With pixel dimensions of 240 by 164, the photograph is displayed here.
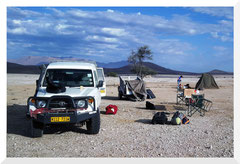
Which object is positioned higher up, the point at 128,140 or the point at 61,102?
the point at 61,102

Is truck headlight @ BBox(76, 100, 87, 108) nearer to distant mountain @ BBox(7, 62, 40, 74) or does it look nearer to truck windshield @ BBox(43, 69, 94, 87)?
truck windshield @ BBox(43, 69, 94, 87)

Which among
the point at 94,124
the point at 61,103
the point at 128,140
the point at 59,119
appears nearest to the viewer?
the point at 59,119

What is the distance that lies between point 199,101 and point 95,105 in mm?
5455

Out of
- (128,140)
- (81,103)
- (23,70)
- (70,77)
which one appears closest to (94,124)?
(81,103)

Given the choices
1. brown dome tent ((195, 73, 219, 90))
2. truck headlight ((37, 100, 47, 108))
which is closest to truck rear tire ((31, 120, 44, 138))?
truck headlight ((37, 100, 47, 108))

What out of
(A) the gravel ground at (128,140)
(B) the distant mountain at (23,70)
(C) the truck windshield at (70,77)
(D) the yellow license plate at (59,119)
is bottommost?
(A) the gravel ground at (128,140)

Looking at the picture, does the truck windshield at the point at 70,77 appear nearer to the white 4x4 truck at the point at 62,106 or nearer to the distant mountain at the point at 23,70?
the white 4x4 truck at the point at 62,106

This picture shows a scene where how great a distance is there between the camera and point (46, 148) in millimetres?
6047

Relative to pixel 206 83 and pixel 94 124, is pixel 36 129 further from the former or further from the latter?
pixel 206 83

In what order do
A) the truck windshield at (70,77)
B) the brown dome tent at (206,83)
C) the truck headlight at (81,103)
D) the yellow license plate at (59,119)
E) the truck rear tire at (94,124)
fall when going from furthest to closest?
1. the brown dome tent at (206,83)
2. the truck windshield at (70,77)
3. the truck rear tire at (94,124)
4. the truck headlight at (81,103)
5. the yellow license plate at (59,119)

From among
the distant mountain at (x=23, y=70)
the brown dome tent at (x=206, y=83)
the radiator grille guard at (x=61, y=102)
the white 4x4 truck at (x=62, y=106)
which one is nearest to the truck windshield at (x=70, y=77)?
the white 4x4 truck at (x=62, y=106)

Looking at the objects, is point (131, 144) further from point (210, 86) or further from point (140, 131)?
point (210, 86)

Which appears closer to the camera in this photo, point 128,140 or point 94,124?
point 128,140

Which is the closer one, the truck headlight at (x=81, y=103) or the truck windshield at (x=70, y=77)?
the truck headlight at (x=81, y=103)
